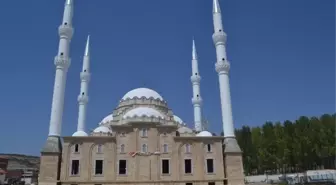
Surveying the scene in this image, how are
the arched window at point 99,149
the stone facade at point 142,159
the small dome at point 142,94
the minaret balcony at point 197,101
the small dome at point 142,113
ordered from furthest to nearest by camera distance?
the minaret balcony at point 197,101, the small dome at point 142,94, the small dome at point 142,113, the arched window at point 99,149, the stone facade at point 142,159

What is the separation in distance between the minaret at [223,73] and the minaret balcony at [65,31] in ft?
55.5

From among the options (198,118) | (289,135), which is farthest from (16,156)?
(289,135)

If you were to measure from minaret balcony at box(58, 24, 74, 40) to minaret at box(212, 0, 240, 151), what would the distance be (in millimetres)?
16912

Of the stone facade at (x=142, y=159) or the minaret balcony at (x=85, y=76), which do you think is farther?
the minaret balcony at (x=85, y=76)

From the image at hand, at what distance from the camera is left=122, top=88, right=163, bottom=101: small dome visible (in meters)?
40.4

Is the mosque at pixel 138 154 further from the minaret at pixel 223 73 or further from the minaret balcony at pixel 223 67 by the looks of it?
the minaret balcony at pixel 223 67

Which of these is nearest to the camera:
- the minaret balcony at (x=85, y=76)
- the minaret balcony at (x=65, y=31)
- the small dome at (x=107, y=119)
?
the minaret balcony at (x=65, y=31)

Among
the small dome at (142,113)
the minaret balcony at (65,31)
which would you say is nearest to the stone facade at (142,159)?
the small dome at (142,113)

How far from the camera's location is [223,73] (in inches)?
1420

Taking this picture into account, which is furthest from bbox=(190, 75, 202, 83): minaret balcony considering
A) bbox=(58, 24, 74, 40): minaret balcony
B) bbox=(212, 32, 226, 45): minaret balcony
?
bbox=(58, 24, 74, 40): minaret balcony

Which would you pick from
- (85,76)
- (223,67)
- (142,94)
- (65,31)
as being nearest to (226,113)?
(223,67)

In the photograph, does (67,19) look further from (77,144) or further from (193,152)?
(193,152)

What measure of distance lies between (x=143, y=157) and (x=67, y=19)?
18575 mm

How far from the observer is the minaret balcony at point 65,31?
35812mm
